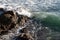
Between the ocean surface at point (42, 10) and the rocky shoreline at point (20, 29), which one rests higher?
the ocean surface at point (42, 10)

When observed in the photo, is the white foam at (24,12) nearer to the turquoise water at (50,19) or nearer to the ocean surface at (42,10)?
the ocean surface at (42,10)

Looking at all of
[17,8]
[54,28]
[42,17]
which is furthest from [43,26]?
[17,8]

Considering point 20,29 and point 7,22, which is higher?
point 7,22

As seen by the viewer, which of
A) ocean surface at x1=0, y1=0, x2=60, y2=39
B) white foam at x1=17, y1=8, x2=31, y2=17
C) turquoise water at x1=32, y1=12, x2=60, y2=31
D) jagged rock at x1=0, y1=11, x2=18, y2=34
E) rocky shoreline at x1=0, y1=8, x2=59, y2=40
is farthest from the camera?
white foam at x1=17, y1=8, x2=31, y2=17

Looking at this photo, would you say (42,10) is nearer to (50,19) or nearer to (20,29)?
(50,19)

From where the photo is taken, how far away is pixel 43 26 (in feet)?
40.0

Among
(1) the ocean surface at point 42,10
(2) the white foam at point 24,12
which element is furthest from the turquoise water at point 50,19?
(2) the white foam at point 24,12

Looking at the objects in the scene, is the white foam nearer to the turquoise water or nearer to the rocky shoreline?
the turquoise water

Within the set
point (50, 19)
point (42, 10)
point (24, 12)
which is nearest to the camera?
point (50, 19)

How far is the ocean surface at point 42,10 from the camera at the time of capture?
1292 cm

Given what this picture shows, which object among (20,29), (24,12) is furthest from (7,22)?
(24,12)

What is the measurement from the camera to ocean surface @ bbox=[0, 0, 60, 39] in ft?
42.4

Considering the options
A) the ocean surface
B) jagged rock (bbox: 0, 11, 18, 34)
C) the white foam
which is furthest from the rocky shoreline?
the white foam

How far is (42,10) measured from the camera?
50.9ft
